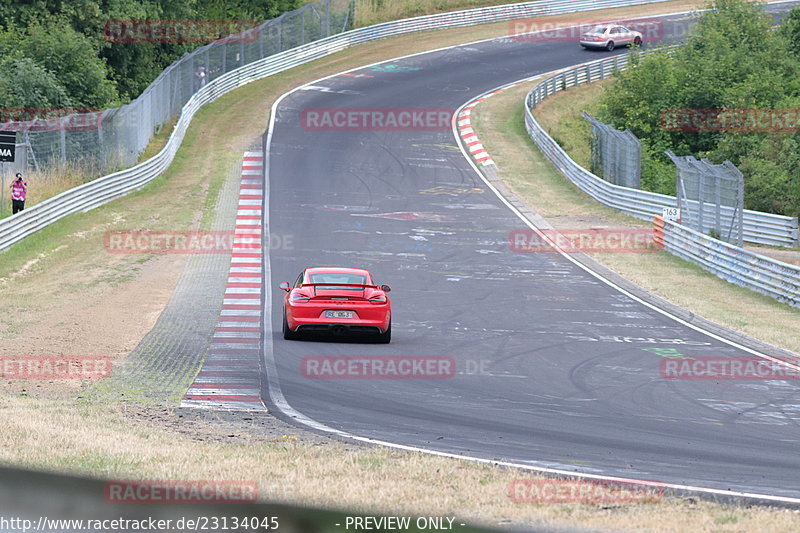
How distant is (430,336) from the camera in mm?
18297

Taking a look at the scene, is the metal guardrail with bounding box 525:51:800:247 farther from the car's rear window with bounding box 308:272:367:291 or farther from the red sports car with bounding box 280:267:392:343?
the red sports car with bounding box 280:267:392:343

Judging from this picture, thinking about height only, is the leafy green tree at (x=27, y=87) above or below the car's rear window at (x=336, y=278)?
above

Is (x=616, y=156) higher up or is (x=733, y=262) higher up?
(x=616, y=156)

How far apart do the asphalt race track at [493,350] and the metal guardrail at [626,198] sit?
375cm

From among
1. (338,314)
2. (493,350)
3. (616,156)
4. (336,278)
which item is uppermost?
(336,278)

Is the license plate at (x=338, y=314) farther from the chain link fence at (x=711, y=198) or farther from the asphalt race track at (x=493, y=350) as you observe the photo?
the chain link fence at (x=711, y=198)

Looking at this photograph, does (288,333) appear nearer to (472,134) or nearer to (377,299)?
(377,299)

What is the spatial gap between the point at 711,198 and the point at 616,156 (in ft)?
26.9

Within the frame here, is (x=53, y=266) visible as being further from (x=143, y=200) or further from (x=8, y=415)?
(x=8, y=415)

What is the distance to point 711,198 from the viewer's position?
2967 cm

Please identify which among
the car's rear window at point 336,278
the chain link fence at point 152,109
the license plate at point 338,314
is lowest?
the license plate at point 338,314

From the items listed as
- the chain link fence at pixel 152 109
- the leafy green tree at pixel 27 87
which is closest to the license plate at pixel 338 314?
the chain link fence at pixel 152 109

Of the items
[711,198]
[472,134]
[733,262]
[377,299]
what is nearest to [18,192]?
[377,299]

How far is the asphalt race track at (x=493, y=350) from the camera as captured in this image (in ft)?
35.2
